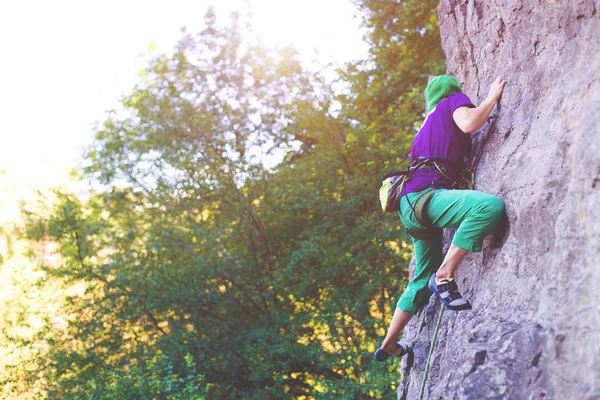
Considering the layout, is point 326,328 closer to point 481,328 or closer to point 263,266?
point 263,266

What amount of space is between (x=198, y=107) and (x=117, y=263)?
130 inches

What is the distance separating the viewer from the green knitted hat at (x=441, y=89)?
12.7 ft

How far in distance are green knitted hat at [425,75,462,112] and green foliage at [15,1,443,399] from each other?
4865mm

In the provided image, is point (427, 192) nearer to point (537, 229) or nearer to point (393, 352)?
point (537, 229)

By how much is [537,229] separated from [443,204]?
0.60m

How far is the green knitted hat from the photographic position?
387 centimetres

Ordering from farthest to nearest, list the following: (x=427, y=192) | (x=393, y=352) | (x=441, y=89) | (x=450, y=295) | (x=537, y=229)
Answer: (x=393, y=352), (x=441, y=89), (x=427, y=192), (x=450, y=295), (x=537, y=229)

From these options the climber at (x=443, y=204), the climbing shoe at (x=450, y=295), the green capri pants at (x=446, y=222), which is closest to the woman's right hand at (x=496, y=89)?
the climber at (x=443, y=204)

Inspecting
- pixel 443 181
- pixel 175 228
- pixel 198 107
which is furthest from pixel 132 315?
pixel 443 181

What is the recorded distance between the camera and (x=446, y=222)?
10.9ft

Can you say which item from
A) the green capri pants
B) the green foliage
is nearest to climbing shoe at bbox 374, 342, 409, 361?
the green capri pants

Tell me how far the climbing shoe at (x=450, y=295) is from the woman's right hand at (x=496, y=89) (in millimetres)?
1217

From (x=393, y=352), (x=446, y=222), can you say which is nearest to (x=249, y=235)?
(x=393, y=352)

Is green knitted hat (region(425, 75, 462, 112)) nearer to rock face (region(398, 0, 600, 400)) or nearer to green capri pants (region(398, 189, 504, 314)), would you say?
rock face (region(398, 0, 600, 400))
